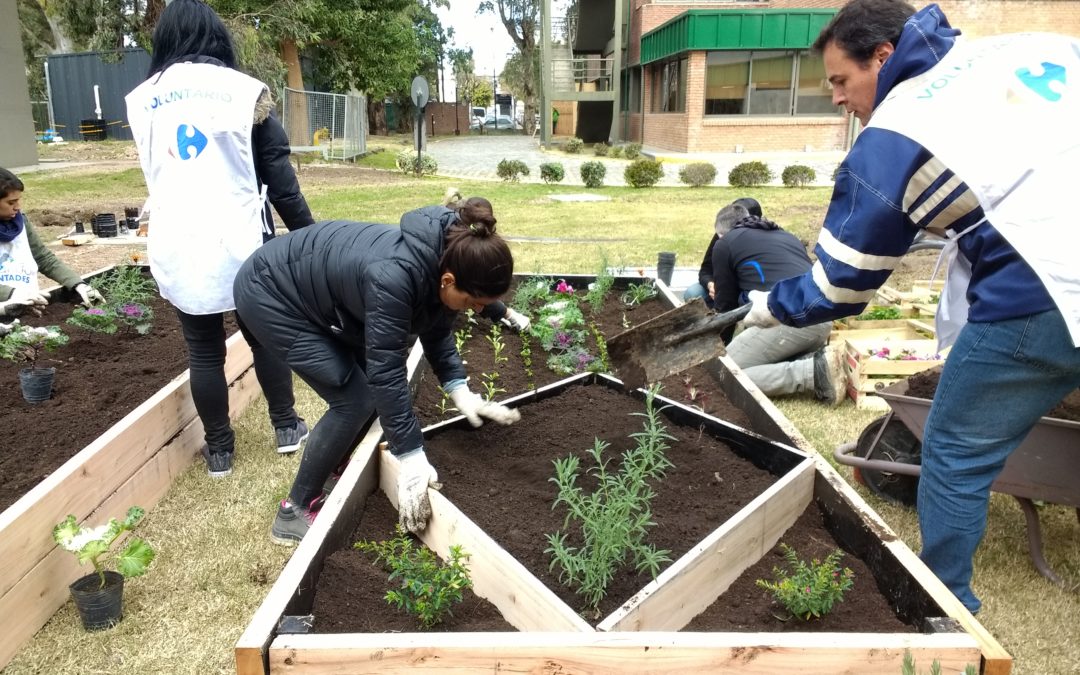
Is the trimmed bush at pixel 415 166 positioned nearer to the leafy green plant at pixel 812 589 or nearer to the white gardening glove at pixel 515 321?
the white gardening glove at pixel 515 321

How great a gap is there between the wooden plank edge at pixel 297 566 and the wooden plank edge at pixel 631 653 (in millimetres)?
56

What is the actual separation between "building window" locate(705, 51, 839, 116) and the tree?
1925 cm

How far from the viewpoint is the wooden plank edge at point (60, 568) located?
90.0 inches

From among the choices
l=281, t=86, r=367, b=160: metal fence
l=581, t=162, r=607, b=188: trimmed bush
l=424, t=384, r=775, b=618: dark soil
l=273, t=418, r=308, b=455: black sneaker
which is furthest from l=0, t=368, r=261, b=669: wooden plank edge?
l=281, t=86, r=367, b=160: metal fence

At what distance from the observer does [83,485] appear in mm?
2684

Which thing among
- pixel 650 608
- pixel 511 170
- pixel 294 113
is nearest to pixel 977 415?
pixel 650 608

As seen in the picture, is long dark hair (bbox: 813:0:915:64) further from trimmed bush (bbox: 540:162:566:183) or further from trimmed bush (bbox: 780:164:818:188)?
trimmed bush (bbox: 540:162:566:183)

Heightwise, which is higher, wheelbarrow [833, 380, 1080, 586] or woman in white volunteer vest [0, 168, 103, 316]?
woman in white volunteer vest [0, 168, 103, 316]

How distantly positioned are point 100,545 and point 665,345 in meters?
2.01

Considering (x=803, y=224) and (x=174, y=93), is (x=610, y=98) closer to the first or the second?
(x=803, y=224)

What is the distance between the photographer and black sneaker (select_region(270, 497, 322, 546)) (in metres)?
2.88

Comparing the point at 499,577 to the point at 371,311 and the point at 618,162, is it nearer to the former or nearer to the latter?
the point at 371,311

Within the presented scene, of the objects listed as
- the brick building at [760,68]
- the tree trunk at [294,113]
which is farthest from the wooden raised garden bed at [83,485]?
the brick building at [760,68]

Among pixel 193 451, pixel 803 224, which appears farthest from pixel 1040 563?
pixel 803 224
